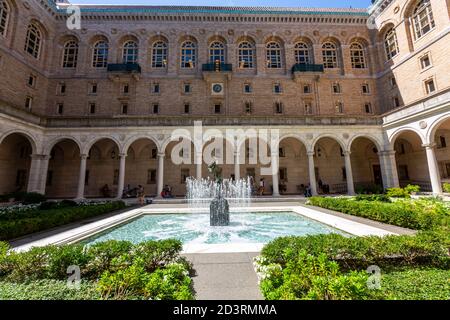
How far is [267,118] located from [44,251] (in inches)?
782

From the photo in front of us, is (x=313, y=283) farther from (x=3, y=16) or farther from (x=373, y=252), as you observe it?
(x=3, y=16)

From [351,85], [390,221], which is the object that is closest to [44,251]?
[390,221]

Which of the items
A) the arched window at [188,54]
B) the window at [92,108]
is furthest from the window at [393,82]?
the window at [92,108]

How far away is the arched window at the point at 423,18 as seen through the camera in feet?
68.7

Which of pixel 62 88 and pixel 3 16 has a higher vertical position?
pixel 3 16

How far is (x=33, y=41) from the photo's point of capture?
24375mm

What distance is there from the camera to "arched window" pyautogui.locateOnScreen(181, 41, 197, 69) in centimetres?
2730

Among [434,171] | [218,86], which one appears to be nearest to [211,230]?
[434,171]

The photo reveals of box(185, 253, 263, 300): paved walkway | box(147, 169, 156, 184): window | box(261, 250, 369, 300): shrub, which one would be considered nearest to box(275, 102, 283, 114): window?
box(147, 169, 156, 184): window

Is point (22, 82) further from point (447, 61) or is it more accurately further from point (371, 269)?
point (447, 61)

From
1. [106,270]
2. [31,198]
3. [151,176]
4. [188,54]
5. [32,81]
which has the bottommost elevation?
[106,270]

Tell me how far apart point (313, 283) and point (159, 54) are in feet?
103

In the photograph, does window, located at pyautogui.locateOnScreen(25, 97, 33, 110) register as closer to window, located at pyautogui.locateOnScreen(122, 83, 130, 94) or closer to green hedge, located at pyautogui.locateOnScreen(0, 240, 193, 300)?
window, located at pyautogui.locateOnScreen(122, 83, 130, 94)

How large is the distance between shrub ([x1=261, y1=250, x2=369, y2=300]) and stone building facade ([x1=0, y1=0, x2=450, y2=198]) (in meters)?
16.9
